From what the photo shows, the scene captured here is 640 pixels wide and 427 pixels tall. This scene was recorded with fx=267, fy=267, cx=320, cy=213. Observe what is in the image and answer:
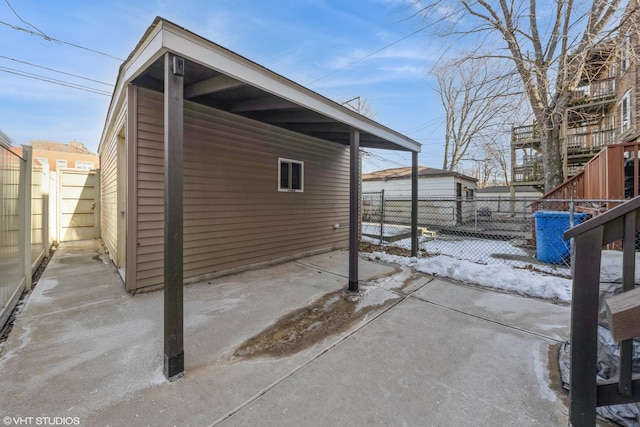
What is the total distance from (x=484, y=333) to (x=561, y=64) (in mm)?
8453

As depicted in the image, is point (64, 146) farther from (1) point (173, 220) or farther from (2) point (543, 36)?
(2) point (543, 36)

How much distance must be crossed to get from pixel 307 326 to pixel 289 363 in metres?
0.67

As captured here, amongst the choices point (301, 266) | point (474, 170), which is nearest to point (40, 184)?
point (301, 266)

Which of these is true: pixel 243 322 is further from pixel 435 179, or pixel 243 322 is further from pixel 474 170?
pixel 474 170

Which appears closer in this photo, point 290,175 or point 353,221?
point 353,221

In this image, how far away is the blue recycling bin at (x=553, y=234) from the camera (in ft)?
16.8

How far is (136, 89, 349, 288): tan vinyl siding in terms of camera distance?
12.2 feet

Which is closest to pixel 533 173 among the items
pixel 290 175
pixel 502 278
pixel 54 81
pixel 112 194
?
pixel 502 278

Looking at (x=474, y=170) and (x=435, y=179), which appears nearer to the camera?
(x=435, y=179)

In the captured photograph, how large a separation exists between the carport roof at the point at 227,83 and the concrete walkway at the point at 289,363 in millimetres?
2476

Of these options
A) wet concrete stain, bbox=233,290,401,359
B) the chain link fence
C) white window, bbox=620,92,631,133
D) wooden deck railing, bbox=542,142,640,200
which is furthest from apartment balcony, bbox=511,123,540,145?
wet concrete stain, bbox=233,290,401,359

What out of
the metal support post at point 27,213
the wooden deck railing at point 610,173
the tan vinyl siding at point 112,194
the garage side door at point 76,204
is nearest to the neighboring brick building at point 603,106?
the wooden deck railing at point 610,173

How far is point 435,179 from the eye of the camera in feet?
41.6

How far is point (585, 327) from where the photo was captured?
4.42 ft
